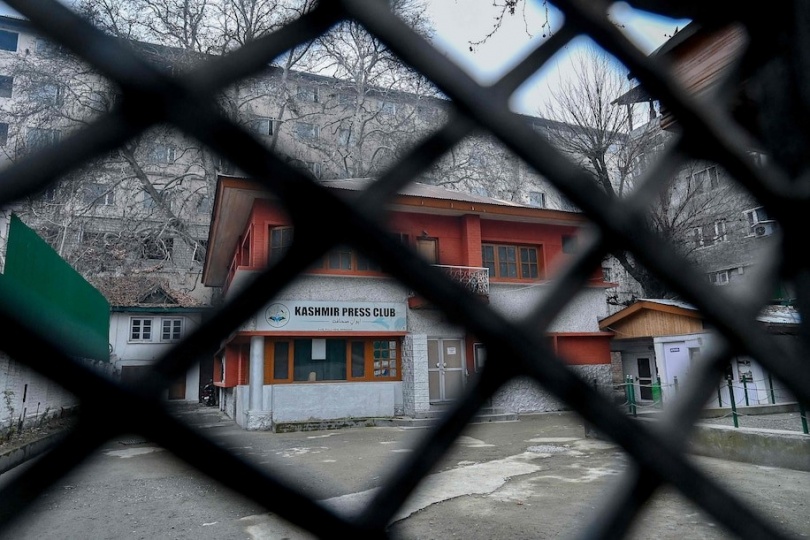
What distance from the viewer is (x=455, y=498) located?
597 centimetres

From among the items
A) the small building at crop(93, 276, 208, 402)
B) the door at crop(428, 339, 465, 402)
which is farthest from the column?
the door at crop(428, 339, 465, 402)

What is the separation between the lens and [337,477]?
7371mm

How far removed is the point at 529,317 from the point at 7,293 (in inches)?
16.3

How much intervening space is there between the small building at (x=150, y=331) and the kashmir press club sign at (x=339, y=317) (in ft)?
12.8

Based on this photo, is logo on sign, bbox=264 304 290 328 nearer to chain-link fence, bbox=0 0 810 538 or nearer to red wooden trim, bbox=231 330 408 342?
red wooden trim, bbox=231 330 408 342

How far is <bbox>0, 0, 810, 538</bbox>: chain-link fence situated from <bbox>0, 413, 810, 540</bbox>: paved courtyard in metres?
2.74

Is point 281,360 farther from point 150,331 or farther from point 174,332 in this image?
point 174,332

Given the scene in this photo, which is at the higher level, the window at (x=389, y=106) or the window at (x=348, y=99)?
the window at (x=348, y=99)

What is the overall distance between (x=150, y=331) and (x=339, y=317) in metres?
13.3

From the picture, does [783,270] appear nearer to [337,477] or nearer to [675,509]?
[675,509]

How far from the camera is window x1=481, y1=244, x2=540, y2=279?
52.4 feet

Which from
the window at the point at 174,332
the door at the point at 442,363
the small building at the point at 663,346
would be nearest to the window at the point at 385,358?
the door at the point at 442,363

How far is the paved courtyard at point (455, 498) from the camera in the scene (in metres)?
4.89

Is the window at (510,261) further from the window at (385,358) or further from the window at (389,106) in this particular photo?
the window at (389,106)
